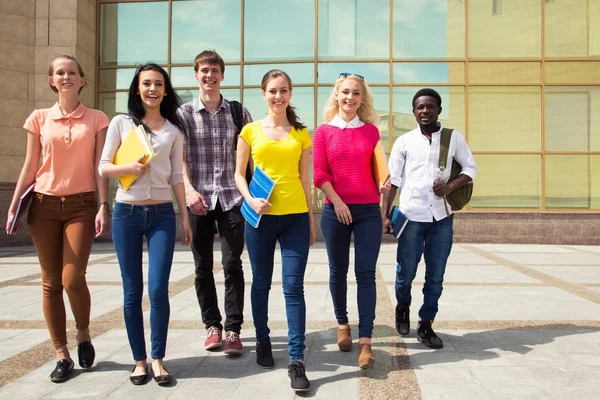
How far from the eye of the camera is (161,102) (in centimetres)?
351

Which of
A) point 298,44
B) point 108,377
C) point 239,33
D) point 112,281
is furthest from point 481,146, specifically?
point 108,377

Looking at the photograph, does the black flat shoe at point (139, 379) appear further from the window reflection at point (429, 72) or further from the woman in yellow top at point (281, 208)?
the window reflection at point (429, 72)

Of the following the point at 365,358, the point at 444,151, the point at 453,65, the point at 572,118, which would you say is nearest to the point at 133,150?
the point at 365,358

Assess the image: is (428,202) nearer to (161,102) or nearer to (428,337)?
(428,337)

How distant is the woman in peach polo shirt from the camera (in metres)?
3.34

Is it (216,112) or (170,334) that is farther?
(170,334)

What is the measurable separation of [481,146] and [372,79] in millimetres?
3235

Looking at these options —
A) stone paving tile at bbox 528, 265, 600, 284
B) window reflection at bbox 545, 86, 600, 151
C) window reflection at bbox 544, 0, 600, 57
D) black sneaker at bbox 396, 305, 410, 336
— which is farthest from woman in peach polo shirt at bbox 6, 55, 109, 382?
window reflection at bbox 544, 0, 600, 57

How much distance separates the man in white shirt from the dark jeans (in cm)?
109

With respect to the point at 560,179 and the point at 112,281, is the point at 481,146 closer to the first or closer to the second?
the point at 560,179

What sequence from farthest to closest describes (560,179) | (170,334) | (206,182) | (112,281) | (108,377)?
(560,179)
(112,281)
(170,334)
(206,182)
(108,377)

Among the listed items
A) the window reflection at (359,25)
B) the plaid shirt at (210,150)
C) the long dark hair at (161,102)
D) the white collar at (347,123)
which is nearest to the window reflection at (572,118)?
the window reflection at (359,25)

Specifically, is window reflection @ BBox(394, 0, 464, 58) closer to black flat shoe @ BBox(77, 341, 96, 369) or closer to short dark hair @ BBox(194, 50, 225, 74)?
short dark hair @ BBox(194, 50, 225, 74)

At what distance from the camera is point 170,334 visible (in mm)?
4359
